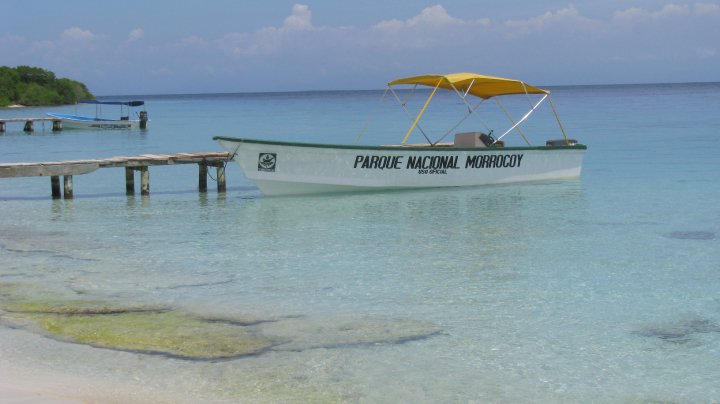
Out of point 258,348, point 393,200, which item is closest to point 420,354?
point 258,348

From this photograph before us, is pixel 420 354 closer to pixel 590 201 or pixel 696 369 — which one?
pixel 696 369

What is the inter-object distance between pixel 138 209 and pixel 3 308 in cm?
813

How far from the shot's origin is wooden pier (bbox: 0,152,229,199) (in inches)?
660

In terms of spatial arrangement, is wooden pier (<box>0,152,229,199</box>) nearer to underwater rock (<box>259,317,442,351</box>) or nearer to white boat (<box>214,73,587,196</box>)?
white boat (<box>214,73,587,196</box>)

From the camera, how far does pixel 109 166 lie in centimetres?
1745

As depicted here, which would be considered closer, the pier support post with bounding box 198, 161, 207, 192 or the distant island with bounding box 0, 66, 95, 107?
the pier support post with bounding box 198, 161, 207, 192

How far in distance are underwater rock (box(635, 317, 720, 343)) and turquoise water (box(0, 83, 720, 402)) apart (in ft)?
0.10

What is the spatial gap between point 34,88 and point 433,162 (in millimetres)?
87776

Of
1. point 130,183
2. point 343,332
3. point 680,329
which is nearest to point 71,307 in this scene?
point 343,332

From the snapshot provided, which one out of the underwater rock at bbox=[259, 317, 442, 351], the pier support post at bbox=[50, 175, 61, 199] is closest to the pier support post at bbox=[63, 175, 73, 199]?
the pier support post at bbox=[50, 175, 61, 199]

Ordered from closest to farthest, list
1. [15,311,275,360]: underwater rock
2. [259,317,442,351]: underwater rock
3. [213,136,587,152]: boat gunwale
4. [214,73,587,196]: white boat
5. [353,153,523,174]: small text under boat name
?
[15,311,275,360]: underwater rock → [259,317,442,351]: underwater rock → [213,136,587,152]: boat gunwale → [214,73,587,196]: white boat → [353,153,523,174]: small text under boat name

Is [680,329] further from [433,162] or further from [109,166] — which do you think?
[109,166]

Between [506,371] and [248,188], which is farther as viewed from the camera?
[248,188]

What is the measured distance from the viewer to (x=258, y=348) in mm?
7336
